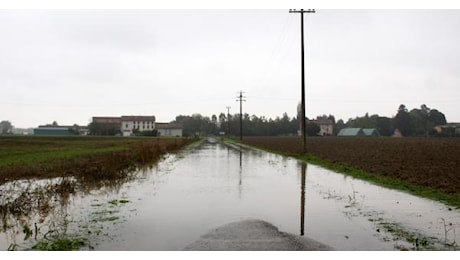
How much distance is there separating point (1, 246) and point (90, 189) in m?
7.57

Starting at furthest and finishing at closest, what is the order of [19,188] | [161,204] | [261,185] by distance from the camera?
1. [261,185]
2. [19,188]
3. [161,204]

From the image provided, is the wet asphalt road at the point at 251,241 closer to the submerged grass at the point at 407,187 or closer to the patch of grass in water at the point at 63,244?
the patch of grass in water at the point at 63,244

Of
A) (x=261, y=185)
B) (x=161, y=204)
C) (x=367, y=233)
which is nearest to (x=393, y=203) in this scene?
(x=367, y=233)

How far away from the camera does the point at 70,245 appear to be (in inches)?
293

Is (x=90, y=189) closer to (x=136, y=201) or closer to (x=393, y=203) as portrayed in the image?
(x=136, y=201)

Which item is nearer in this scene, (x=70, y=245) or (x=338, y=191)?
(x=70, y=245)

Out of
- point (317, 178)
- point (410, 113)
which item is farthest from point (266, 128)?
point (317, 178)

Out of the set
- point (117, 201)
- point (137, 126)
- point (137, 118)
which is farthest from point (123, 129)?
point (117, 201)

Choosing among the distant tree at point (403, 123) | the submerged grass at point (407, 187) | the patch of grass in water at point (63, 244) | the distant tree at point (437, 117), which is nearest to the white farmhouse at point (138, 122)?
the distant tree at point (403, 123)

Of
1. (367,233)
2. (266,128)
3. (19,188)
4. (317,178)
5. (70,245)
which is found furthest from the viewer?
(266,128)

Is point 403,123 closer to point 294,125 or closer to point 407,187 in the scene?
point 294,125

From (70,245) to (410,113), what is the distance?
168 meters

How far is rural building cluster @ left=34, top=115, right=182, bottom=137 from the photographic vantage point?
137 metres

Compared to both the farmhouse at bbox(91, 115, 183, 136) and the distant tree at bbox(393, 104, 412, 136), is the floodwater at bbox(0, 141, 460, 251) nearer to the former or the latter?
the farmhouse at bbox(91, 115, 183, 136)
